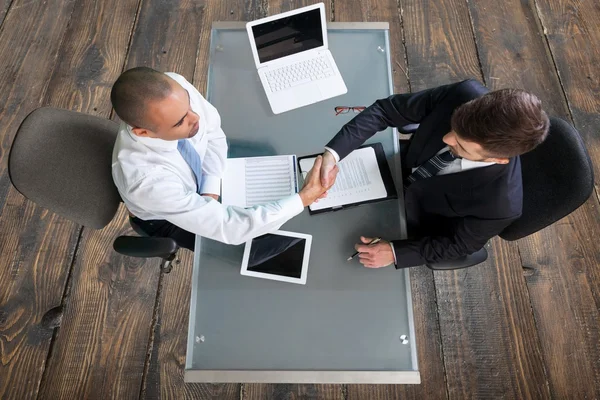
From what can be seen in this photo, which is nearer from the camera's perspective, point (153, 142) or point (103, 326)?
point (153, 142)

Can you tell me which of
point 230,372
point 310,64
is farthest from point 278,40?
point 230,372

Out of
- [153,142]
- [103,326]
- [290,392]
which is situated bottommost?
[290,392]

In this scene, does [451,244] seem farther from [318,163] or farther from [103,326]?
[103,326]

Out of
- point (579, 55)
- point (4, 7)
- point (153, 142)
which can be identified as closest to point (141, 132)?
point (153, 142)

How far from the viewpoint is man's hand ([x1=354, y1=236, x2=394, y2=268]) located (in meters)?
1.29

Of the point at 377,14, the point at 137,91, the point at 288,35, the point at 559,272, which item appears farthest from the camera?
the point at 377,14

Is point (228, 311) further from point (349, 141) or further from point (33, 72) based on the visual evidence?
point (33, 72)

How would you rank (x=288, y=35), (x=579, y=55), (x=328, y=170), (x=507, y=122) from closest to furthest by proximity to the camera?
1. (x=507, y=122)
2. (x=328, y=170)
3. (x=288, y=35)
4. (x=579, y=55)

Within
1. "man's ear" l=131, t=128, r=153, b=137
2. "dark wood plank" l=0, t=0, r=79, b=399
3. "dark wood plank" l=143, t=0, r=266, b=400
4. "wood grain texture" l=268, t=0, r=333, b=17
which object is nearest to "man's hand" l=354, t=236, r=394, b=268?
"man's ear" l=131, t=128, r=153, b=137

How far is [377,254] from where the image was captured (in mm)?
1286

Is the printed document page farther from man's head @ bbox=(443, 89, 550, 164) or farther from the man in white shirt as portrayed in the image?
man's head @ bbox=(443, 89, 550, 164)

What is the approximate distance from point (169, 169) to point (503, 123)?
97cm

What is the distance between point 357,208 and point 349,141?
231 millimetres

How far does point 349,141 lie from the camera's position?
1.42 metres
